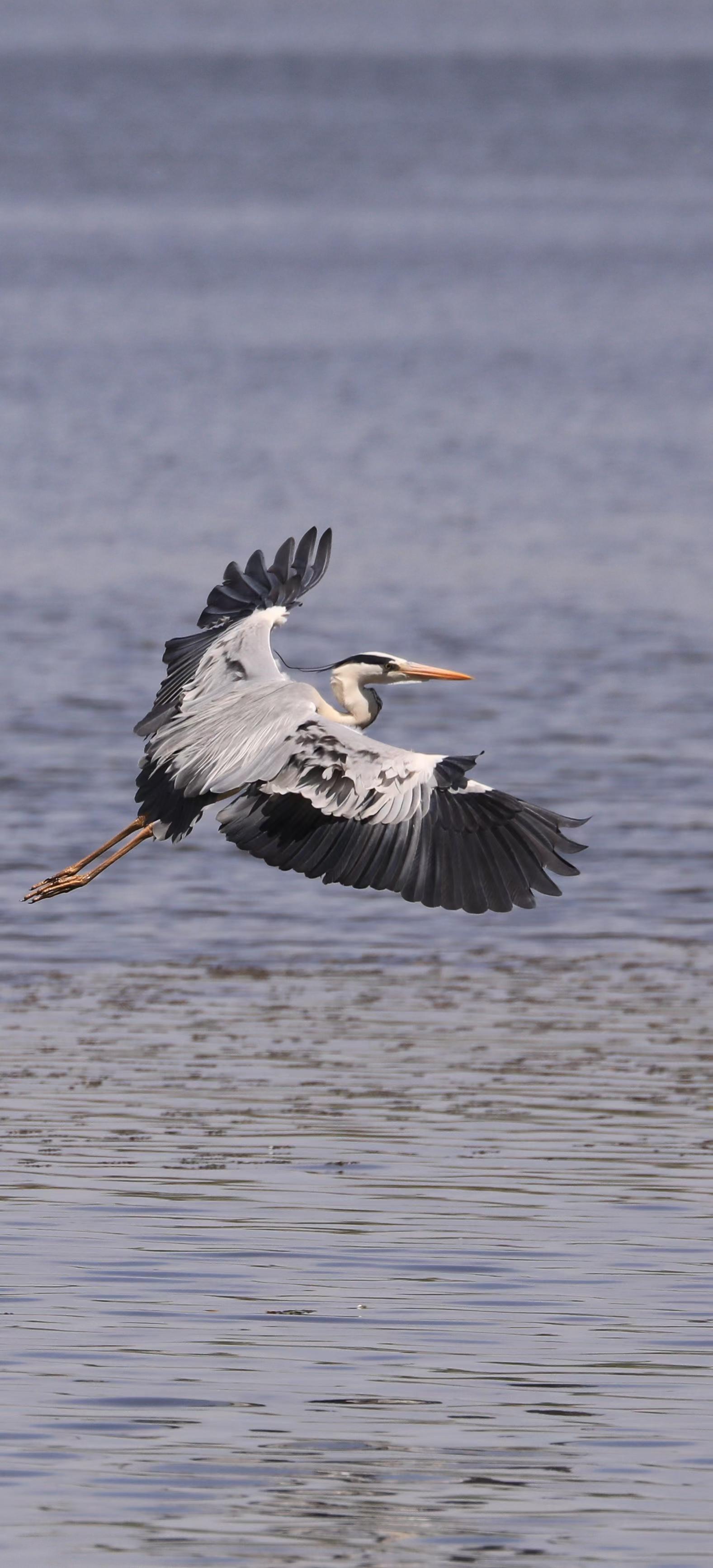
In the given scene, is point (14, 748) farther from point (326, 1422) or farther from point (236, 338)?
point (236, 338)

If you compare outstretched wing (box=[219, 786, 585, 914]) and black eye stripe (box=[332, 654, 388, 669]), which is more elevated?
black eye stripe (box=[332, 654, 388, 669])

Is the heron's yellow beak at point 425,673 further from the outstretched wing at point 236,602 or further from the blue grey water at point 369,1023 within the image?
the blue grey water at point 369,1023

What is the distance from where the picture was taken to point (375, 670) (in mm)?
11711

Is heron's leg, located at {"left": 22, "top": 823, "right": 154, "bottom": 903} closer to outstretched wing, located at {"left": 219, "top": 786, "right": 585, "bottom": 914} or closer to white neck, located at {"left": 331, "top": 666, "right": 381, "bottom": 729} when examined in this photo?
white neck, located at {"left": 331, "top": 666, "right": 381, "bottom": 729}

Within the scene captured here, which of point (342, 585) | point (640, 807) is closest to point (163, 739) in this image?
point (640, 807)

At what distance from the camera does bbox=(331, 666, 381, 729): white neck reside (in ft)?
38.3

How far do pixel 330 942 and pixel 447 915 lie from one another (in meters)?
1.16

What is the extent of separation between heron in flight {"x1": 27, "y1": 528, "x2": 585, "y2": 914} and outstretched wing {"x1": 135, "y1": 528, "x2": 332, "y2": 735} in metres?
0.02

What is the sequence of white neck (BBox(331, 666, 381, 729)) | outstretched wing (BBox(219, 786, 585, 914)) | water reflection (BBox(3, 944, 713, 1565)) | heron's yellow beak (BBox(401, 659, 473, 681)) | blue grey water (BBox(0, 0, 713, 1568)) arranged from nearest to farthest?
water reflection (BBox(3, 944, 713, 1565))
blue grey water (BBox(0, 0, 713, 1568))
outstretched wing (BBox(219, 786, 585, 914))
heron's yellow beak (BBox(401, 659, 473, 681))
white neck (BBox(331, 666, 381, 729))

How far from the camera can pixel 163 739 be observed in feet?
36.8

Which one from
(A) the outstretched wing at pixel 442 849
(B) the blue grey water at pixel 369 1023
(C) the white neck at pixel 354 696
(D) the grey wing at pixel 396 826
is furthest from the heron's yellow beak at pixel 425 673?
(B) the blue grey water at pixel 369 1023

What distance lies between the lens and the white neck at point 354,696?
1167 centimetres

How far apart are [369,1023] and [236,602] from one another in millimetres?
1830

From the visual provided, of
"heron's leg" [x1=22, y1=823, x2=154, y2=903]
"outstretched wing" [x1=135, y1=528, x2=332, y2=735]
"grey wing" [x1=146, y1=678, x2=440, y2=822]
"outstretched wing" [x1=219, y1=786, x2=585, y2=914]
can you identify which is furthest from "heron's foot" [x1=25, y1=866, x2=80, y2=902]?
"outstretched wing" [x1=219, y1=786, x2=585, y2=914]
